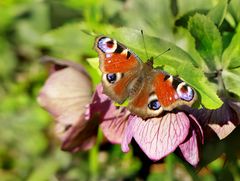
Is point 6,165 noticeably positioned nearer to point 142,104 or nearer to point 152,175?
point 152,175

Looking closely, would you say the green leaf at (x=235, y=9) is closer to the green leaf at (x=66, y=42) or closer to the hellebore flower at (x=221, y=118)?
the hellebore flower at (x=221, y=118)

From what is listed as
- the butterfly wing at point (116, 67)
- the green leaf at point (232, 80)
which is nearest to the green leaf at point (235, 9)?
the green leaf at point (232, 80)

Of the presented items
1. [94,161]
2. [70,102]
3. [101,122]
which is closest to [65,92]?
[70,102]

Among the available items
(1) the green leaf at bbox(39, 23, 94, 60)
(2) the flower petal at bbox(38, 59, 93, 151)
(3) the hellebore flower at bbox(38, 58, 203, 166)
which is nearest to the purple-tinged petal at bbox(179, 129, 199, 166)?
(3) the hellebore flower at bbox(38, 58, 203, 166)

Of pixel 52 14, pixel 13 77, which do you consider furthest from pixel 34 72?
pixel 52 14

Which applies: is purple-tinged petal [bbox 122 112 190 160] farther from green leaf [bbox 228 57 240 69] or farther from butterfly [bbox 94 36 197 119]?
green leaf [bbox 228 57 240 69]
